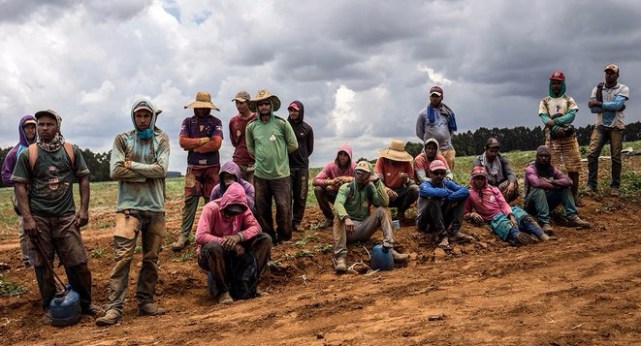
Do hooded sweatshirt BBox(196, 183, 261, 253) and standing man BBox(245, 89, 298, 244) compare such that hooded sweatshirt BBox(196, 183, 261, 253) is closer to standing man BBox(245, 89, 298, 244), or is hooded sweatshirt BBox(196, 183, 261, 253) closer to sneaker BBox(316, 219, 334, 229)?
standing man BBox(245, 89, 298, 244)

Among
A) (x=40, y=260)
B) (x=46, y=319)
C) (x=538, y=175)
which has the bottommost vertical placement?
(x=46, y=319)

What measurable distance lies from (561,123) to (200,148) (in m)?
6.23

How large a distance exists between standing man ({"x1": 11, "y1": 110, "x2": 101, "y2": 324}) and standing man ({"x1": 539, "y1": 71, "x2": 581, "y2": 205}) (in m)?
7.74

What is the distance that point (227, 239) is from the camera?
658cm

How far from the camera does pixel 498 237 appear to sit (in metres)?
8.98

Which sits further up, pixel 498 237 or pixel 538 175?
pixel 538 175

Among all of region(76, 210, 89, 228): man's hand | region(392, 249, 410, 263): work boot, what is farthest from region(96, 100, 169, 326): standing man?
region(392, 249, 410, 263): work boot

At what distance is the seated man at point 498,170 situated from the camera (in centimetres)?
942

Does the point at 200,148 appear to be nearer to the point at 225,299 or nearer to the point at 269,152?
the point at 269,152

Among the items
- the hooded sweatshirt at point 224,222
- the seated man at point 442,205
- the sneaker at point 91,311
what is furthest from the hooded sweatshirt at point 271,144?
the sneaker at point 91,311

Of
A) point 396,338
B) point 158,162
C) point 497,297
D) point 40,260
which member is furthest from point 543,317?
point 40,260

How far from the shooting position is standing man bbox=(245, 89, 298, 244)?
7973 mm

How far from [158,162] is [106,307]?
1.63 metres

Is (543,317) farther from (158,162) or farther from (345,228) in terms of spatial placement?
(158,162)
